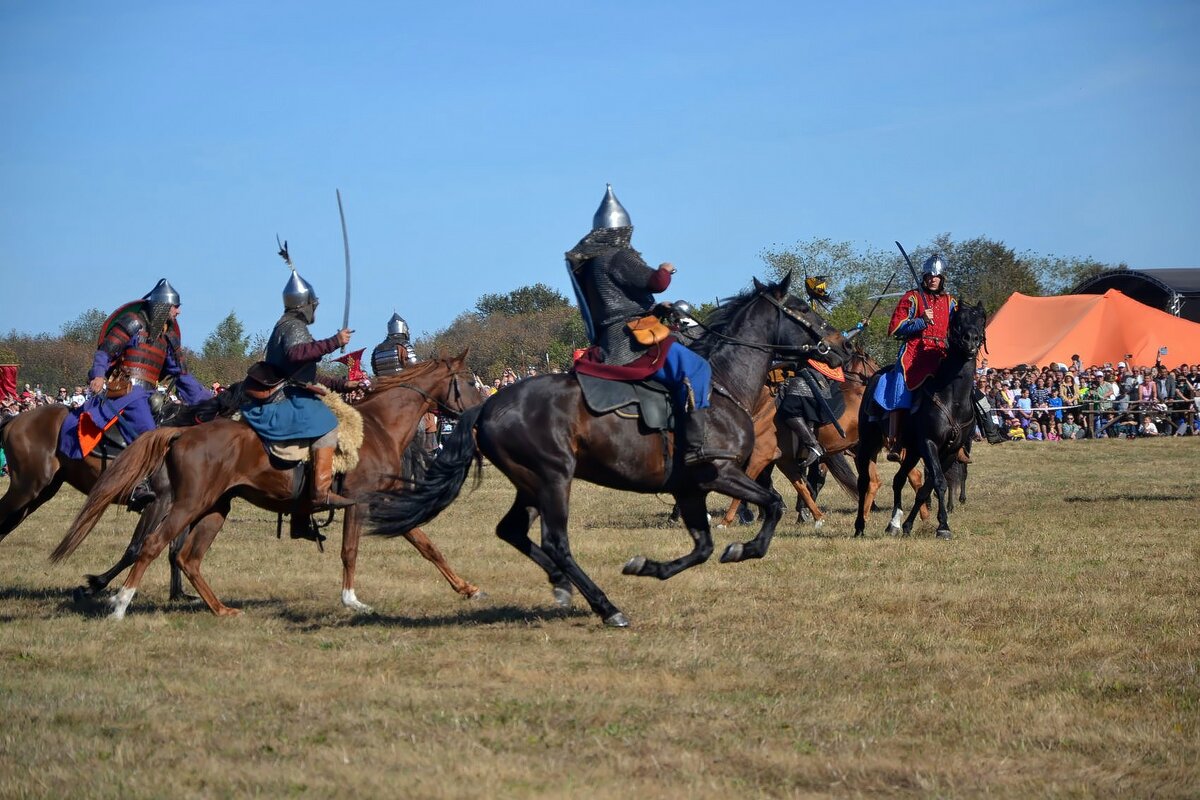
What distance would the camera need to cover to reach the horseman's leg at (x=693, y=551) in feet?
30.1

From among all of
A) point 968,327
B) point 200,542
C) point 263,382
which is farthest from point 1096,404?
point 200,542

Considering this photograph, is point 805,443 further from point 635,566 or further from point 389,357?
point 635,566

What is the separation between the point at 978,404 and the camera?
599 inches

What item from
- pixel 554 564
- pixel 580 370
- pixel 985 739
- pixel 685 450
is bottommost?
pixel 985 739

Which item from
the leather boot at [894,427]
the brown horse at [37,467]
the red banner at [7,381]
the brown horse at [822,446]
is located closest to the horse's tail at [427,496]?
the brown horse at [37,467]

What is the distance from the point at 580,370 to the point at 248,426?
96.5 inches

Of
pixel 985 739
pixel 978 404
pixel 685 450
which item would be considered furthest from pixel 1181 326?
pixel 985 739

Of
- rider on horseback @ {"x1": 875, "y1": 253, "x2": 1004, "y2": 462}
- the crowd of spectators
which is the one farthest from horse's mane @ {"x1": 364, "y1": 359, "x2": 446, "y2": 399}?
the crowd of spectators

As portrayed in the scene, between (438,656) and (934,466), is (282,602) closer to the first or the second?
(438,656)

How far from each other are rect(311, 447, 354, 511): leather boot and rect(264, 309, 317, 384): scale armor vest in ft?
1.96

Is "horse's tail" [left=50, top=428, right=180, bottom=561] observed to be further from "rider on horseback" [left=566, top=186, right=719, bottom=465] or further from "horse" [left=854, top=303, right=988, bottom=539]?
"horse" [left=854, top=303, right=988, bottom=539]

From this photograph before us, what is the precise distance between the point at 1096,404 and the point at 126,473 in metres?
27.8

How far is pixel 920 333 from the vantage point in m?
14.3

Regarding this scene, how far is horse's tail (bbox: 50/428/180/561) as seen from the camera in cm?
952
